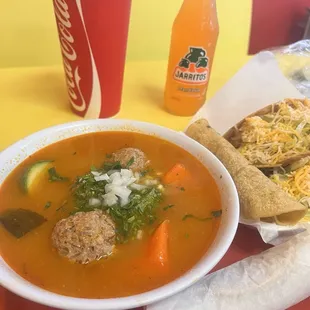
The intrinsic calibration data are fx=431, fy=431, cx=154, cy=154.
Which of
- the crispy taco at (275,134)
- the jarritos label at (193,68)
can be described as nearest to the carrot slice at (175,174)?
the crispy taco at (275,134)

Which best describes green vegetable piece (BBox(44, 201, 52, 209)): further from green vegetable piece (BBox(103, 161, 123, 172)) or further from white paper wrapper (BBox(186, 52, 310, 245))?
white paper wrapper (BBox(186, 52, 310, 245))

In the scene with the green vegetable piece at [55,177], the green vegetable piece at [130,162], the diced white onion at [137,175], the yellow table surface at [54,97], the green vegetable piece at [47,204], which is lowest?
the yellow table surface at [54,97]

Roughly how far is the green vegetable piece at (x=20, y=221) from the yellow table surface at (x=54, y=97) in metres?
0.48

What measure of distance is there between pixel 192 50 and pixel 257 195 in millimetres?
560

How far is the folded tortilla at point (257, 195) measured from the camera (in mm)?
1162

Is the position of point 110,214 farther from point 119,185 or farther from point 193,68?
point 193,68

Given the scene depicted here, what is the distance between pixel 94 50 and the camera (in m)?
1.38

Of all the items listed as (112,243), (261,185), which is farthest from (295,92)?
(112,243)

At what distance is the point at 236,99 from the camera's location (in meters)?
1.62

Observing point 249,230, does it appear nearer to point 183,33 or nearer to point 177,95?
point 177,95

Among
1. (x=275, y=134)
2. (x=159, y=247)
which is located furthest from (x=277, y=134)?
(x=159, y=247)

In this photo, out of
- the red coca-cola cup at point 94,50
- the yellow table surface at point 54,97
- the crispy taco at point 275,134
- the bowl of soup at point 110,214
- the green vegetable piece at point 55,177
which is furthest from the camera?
the yellow table surface at point 54,97

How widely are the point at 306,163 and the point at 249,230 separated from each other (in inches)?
13.9

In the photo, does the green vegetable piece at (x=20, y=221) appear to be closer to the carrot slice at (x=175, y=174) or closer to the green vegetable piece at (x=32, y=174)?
the green vegetable piece at (x=32, y=174)
